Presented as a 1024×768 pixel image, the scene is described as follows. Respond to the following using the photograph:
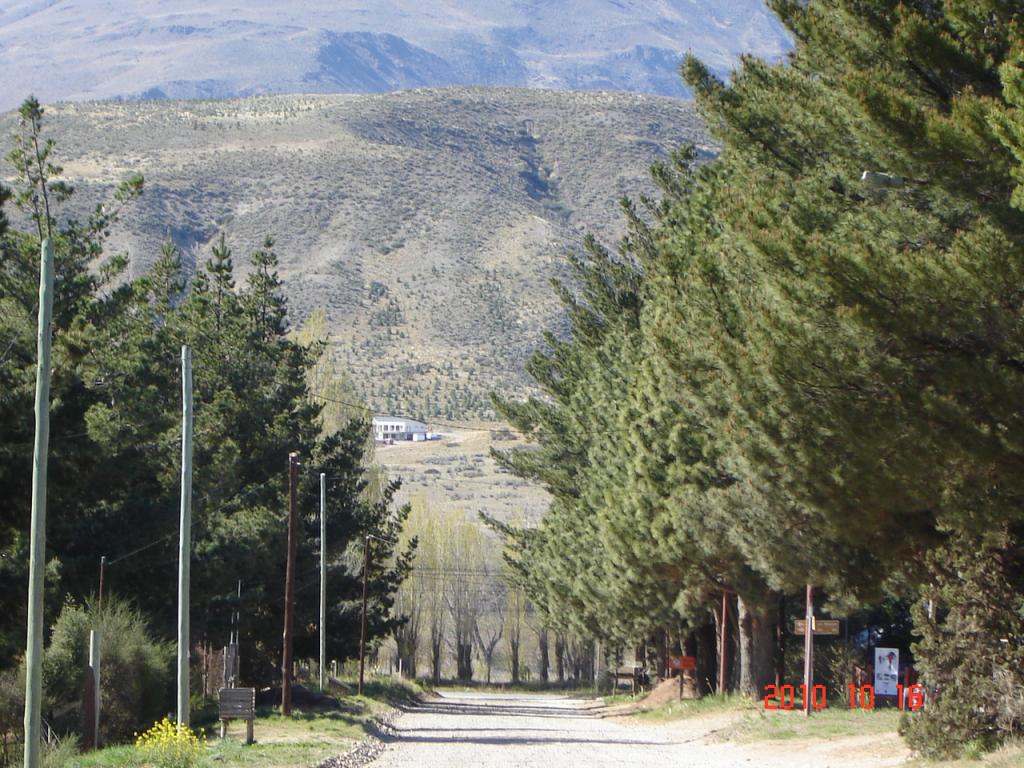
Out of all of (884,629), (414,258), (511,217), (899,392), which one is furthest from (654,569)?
(511,217)

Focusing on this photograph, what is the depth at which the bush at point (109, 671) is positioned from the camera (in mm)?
27234

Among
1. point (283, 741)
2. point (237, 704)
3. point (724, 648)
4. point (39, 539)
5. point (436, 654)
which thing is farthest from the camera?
point (436, 654)

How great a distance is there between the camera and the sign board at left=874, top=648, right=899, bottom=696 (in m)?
29.6

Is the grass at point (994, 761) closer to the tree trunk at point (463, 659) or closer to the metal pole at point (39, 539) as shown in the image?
the metal pole at point (39, 539)

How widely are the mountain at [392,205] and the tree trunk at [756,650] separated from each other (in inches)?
2888

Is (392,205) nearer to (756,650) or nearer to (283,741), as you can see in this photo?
(756,650)

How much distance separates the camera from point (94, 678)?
2478 centimetres

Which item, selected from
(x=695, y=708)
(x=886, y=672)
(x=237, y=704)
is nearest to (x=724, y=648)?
(x=695, y=708)

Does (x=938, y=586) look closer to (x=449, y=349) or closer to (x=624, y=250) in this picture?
(x=624, y=250)

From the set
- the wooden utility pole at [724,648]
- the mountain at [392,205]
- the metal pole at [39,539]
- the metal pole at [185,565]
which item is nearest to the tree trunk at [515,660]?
the mountain at [392,205]

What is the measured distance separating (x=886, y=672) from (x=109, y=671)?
15400 mm

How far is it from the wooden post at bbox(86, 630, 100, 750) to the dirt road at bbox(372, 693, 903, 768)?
4.83 m

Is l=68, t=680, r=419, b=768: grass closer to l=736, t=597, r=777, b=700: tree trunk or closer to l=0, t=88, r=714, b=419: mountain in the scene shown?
l=736, t=597, r=777, b=700: tree trunk
